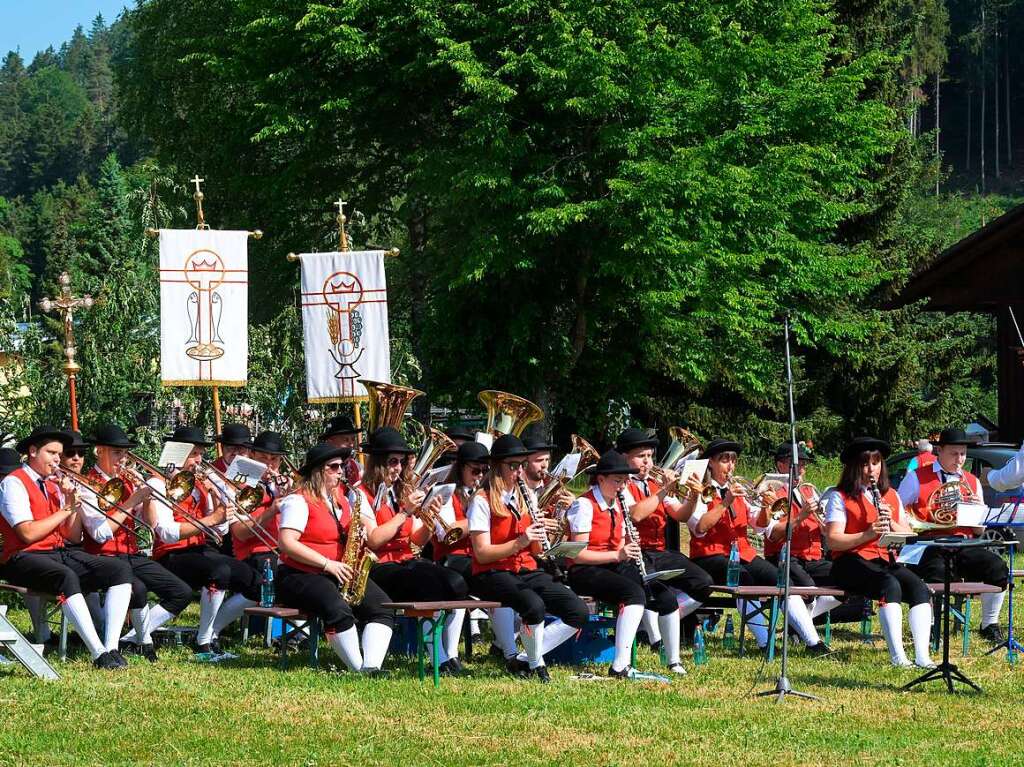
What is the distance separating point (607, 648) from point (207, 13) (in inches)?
887

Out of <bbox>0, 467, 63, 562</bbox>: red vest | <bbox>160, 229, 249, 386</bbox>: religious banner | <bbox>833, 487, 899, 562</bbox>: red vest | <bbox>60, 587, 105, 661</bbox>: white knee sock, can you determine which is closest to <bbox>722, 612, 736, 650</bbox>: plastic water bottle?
<bbox>833, 487, 899, 562</bbox>: red vest

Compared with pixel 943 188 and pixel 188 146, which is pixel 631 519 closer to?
pixel 188 146

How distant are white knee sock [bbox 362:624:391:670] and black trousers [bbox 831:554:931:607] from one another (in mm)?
3546

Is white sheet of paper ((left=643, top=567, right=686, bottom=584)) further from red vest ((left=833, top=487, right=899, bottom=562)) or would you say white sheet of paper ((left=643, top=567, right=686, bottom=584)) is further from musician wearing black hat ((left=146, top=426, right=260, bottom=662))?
musician wearing black hat ((left=146, top=426, right=260, bottom=662))

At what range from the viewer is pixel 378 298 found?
15.3 m

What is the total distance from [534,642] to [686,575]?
1766mm

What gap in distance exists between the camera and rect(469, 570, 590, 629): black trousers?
10.3 metres

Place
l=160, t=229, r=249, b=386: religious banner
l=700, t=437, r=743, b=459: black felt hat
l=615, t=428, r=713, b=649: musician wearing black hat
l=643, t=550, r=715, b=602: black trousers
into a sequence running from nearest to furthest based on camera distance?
l=615, t=428, r=713, b=649: musician wearing black hat → l=643, t=550, r=715, b=602: black trousers → l=700, t=437, r=743, b=459: black felt hat → l=160, t=229, r=249, b=386: religious banner

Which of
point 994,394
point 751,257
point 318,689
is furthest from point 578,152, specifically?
point 994,394

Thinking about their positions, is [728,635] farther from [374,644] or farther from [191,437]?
[191,437]

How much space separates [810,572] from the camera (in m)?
12.3

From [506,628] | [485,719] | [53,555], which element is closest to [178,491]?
[53,555]

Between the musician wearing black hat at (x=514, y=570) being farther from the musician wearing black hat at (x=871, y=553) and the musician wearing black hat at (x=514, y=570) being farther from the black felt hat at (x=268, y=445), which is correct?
the black felt hat at (x=268, y=445)

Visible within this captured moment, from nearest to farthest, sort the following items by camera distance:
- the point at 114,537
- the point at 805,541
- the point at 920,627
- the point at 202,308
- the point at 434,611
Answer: the point at 434,611 < the point at 920,627 < the point at 114,537 < the point at 805,541 < the point at 202,308
